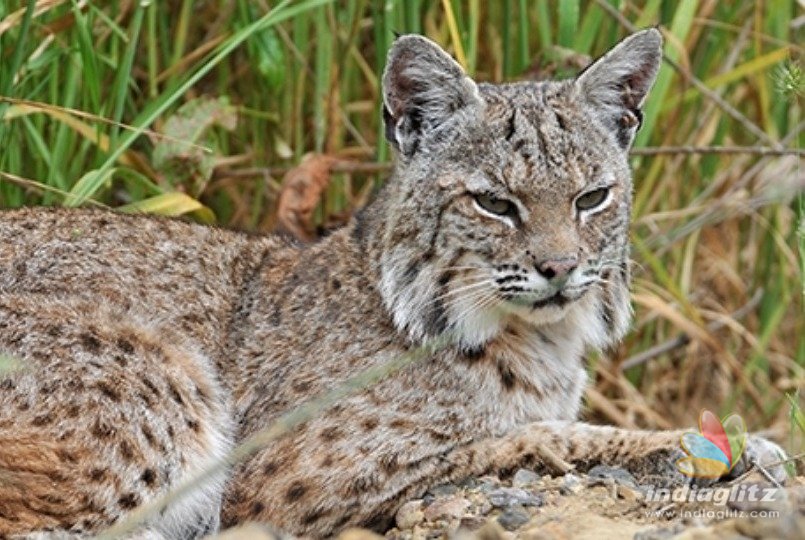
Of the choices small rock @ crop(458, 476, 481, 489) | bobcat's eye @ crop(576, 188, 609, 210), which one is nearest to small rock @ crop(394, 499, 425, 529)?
small rock @ crop(458, 476, 481, 489)

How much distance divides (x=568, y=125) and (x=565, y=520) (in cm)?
159

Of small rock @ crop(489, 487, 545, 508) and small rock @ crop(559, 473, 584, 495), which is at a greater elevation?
small rock @ crop(489, 487, 545, 508)

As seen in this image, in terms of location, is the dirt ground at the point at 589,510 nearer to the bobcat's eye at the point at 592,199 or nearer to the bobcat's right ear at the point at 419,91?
the bobcat's eye at the point at 592,199

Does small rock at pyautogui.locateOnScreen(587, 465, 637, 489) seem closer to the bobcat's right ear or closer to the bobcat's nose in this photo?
the bobcat's nose

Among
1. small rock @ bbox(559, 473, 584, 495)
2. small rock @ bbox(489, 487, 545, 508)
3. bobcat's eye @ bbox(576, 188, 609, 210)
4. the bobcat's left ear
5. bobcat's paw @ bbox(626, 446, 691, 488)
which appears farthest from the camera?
the bobcat's left ear

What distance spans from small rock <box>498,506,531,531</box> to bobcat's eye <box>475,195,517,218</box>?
109 centimetres

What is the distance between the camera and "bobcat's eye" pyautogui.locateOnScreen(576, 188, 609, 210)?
5.76 meters

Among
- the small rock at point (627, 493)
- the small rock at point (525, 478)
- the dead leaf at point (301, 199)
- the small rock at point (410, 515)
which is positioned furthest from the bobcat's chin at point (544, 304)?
the dead leaf at point (301, 199)

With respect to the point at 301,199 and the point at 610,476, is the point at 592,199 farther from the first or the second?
the point at 301,199

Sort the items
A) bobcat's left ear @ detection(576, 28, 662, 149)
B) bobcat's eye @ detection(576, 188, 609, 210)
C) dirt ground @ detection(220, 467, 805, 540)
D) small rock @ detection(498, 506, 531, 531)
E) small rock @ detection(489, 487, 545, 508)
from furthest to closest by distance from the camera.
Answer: bobcat's left ear @ detection(576, 28, 662, 149) → bobcat's eye @ detection(576, 188, 609, 210) → small rock @ detection(489, 487, 545, 508) → small rock @ detection(498, 506, 531, 531) → dirt ground @ detection(220, 467, 805, 540)

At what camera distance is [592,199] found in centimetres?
580

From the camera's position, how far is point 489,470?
18.6 feet

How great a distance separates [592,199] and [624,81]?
60 cm

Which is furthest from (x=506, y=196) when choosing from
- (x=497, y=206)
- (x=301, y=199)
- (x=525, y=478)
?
(x=301, y=199)
